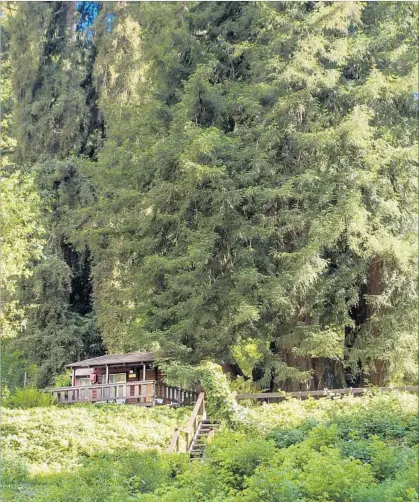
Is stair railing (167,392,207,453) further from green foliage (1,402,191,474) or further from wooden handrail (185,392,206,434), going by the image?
green foliage (1,402,191,474)

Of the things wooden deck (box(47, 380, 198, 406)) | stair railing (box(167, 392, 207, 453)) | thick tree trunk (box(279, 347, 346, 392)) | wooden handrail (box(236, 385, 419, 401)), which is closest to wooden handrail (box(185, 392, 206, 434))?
stair railing (box(167, 392, 207, 453))

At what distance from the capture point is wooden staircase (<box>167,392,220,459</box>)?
16.0m

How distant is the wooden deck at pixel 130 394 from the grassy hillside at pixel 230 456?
164 centimetres

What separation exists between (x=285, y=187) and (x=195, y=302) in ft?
12.4

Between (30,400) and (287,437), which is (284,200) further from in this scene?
(30,400)

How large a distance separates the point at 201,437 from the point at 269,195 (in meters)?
6.75

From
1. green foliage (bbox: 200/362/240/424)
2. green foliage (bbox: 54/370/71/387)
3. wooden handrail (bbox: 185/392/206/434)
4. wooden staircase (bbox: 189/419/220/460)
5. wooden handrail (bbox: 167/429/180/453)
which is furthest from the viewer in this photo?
green foliage (bbox: 54/370/71/387)

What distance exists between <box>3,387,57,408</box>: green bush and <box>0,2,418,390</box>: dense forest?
3094 mm

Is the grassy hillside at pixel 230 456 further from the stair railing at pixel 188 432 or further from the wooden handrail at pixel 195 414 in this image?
the wooden handrail at pixel 195 414

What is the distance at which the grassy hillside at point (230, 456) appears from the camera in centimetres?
929

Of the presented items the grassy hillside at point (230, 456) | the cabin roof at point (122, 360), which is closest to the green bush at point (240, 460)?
the grassy hillside at point (230, 456)

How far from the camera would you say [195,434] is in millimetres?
17500

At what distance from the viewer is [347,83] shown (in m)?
22.7

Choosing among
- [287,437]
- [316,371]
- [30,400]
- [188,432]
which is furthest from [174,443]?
[30,400]
